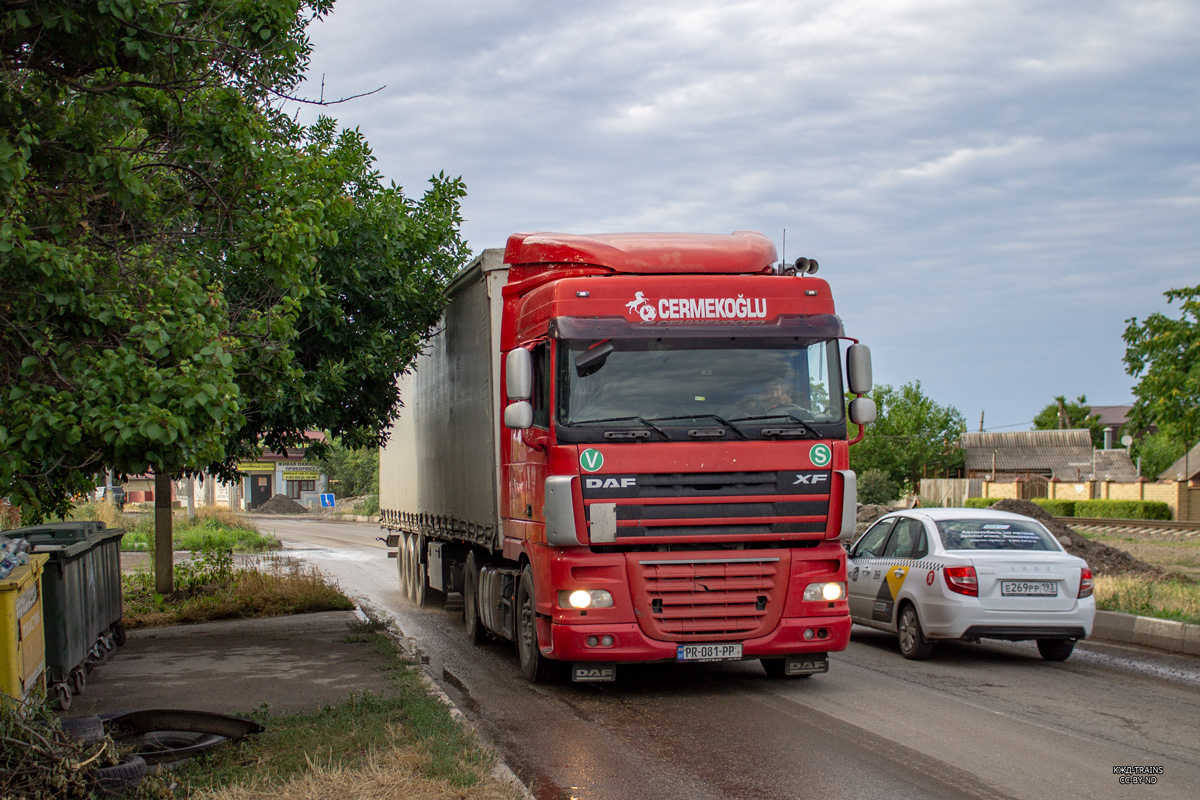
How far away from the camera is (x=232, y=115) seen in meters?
7.02

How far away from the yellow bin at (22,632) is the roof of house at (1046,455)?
2892 inches

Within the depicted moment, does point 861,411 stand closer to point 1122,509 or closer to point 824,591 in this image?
point 824,591

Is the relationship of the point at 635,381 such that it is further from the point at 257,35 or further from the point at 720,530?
the point at 257,35

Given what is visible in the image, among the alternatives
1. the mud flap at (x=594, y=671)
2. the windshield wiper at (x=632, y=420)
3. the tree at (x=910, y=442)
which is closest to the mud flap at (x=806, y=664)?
the mud flap at (x=594, y=671)

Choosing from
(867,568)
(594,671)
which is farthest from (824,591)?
(867,568)

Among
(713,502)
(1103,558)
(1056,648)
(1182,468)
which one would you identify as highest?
(713,502)

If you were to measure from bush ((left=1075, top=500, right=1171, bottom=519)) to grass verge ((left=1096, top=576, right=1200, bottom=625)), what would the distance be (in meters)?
35.6

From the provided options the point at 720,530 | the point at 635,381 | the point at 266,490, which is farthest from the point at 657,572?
the point at 266,490

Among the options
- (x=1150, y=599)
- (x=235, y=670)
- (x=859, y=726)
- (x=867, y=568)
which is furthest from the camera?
(x=1150, y=599)

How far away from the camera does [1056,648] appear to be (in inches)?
434

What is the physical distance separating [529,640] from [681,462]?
2.35 metres

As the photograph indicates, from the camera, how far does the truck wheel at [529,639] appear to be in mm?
9562

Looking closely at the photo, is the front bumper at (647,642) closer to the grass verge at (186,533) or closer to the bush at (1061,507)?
the grass verge at (186,533)

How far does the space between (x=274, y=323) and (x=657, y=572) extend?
3508 mm
